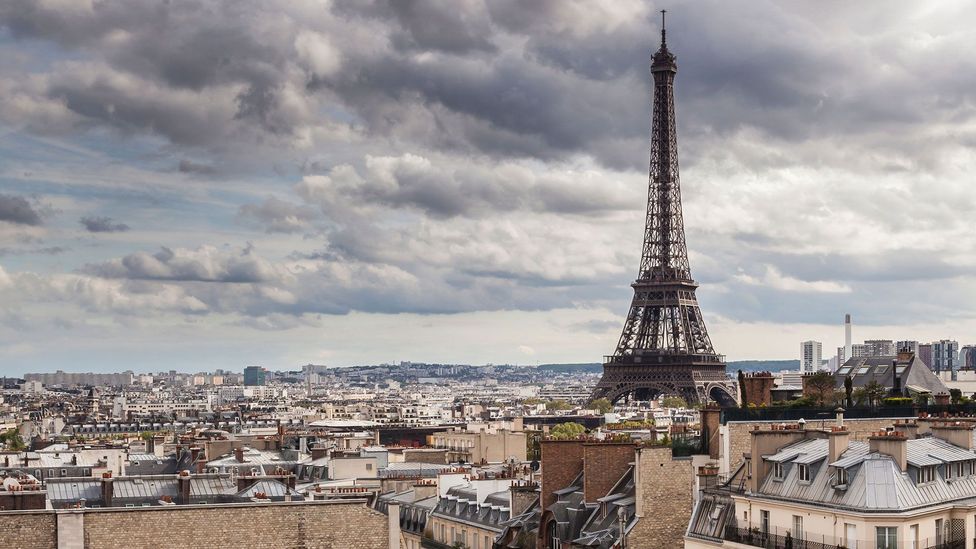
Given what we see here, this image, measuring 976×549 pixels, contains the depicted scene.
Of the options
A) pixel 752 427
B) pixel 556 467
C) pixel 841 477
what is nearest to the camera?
pixel 841 477

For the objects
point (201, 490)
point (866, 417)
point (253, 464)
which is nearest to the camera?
→ point (866, 417)

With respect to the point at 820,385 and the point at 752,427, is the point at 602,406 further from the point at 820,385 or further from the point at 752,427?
the point at 752,427

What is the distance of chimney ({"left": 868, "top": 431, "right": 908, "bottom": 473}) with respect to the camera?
30.2 metres

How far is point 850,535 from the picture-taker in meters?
29.8

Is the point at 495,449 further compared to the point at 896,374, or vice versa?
the point at 495,449

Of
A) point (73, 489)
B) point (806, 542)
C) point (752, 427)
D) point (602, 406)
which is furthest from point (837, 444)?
point (602, 406)

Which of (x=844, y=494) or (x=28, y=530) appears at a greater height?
(x=844, y=494)

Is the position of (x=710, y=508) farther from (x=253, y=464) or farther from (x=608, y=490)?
(x=253, y=464)

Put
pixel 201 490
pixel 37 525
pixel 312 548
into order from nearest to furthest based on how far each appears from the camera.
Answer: pixel 37 525, pixel 312 548, pixel 201 490

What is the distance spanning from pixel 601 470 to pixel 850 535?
9107 millimetres

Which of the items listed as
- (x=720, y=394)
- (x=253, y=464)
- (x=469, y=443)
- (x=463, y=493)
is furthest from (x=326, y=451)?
(x=720, y=394)

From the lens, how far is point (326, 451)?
7062 cm

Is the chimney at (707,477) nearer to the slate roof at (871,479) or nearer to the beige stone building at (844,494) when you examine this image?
the beige stone building at (844,494)

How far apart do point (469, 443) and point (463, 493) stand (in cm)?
5338
